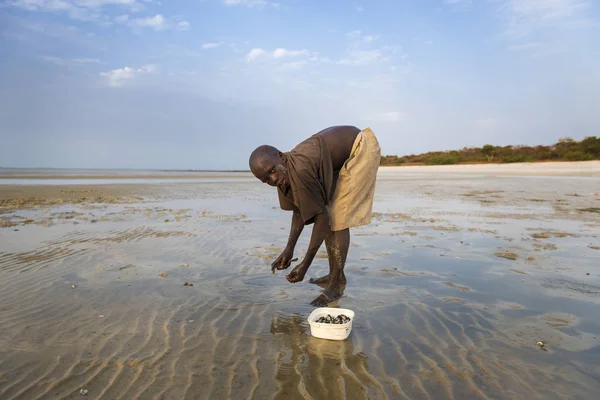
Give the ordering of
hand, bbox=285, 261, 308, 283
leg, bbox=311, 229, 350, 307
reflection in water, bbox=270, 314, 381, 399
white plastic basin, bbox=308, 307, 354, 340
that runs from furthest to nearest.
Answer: leg, bbox=311, 229, 350, 307 < hand, bbox=285, 261, 308, 283 < white plastic basin, bbox=308, 307, 354, 340 < reflection in water, bbox=270, 314, 381, 399

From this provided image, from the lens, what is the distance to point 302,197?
133 inches

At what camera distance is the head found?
338 centimetres

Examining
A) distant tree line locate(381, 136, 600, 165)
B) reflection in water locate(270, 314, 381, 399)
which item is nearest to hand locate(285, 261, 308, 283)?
reflection in water locate(270, 314, 381, 399)

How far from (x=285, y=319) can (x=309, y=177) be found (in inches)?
46.7

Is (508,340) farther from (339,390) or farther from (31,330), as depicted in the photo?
(31,330)

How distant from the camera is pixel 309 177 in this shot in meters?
3.37

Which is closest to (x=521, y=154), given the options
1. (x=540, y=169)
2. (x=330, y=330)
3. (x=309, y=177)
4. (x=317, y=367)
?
(x=540, y=169)

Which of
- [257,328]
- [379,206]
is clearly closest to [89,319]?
[257,328]

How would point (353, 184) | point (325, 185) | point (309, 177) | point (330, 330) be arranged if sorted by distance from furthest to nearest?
point (353, 184), point (325, 185), point (309, 177), point (330, 330)

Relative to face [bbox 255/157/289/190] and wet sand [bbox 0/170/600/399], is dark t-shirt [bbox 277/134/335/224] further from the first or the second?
wet sand [bbox 0/170/600/399]

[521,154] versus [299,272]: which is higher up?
[521,154]

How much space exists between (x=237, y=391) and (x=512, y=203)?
38.7ft

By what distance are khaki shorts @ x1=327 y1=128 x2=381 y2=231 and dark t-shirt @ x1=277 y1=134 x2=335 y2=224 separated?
0.26 metres

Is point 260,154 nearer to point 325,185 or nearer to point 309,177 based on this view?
point 309,177
